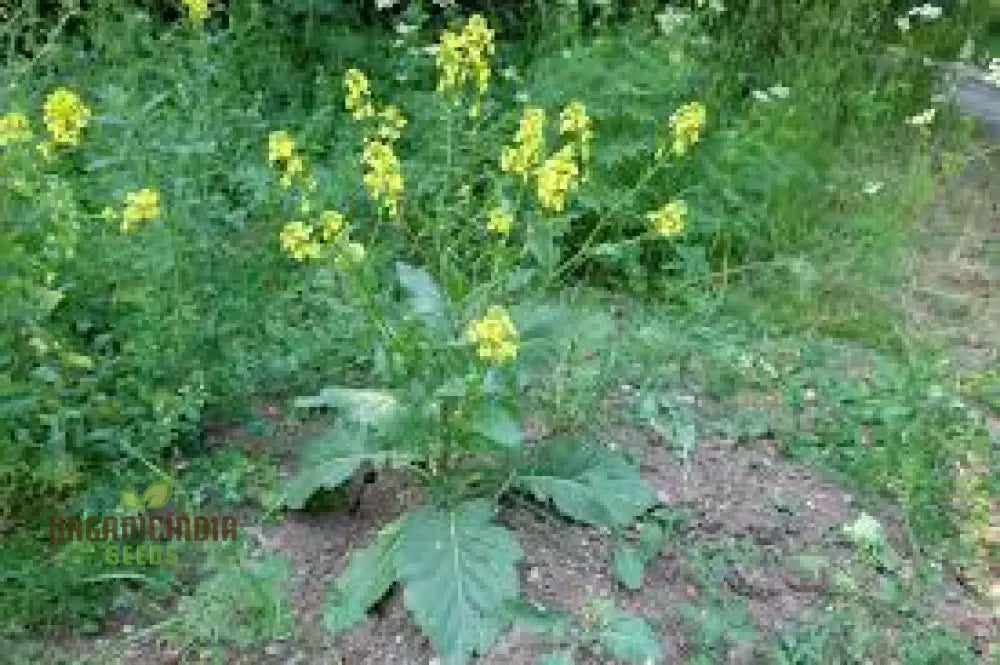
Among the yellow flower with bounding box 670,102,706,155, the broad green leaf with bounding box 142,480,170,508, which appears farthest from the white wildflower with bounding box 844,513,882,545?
the broad green leaf with bounding box 142,480,170,508

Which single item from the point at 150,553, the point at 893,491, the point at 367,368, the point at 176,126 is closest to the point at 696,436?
the point at 893,491

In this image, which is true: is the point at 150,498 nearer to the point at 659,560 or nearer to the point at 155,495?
the point at 155,495

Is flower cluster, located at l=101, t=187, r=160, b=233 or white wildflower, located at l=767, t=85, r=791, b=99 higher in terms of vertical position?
flower cluster, located at l=101, t=187, r=160, b=233

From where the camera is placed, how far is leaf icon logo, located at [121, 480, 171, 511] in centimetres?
287

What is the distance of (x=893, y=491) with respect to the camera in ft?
11.4

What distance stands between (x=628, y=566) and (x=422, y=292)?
84 centimetres

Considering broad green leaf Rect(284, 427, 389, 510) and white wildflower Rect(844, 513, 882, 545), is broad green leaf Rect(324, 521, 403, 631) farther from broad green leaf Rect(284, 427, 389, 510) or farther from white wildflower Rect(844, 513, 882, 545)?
white wildflower Rect(844, 513, 882, 545)

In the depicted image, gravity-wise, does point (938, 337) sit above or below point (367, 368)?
below

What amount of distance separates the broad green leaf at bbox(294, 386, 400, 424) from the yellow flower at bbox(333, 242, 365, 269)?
29 centimetres

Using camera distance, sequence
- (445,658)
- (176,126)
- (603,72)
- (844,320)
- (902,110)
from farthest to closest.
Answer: (902,110) → (603,72) → (844,320) → (176,126) → (445,658)

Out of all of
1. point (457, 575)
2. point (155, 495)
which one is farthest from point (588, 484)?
point (155, 495)

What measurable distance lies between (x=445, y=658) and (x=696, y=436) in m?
1.19

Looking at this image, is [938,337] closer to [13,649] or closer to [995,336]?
[995,336]

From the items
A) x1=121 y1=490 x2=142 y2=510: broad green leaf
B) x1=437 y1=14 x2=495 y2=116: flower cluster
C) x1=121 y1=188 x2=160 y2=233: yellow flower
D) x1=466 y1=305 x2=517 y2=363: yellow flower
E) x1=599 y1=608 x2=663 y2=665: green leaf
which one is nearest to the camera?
x1=466 y1=305 x2=517 y2=363: yellow flower
